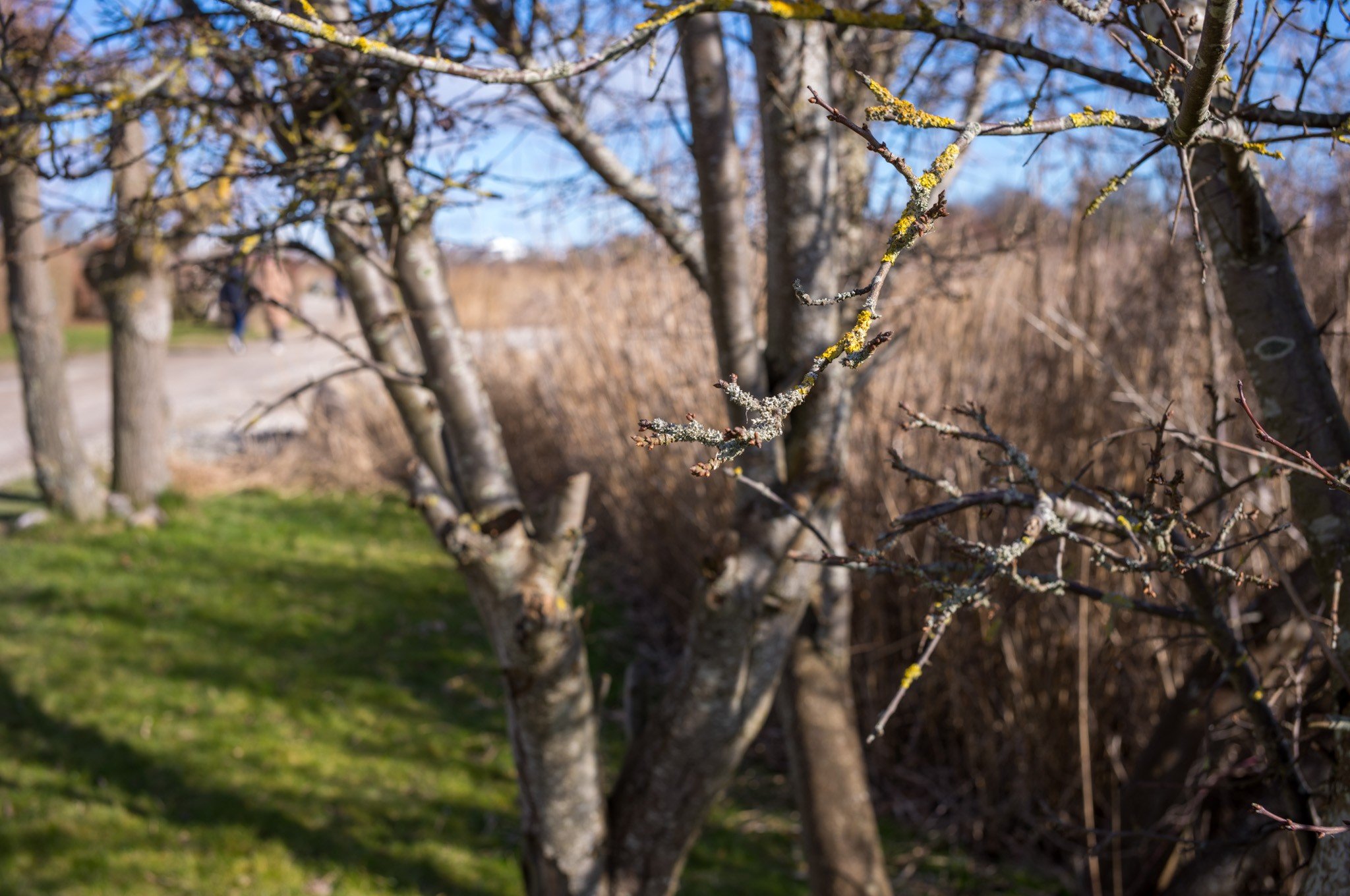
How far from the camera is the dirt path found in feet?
35.9

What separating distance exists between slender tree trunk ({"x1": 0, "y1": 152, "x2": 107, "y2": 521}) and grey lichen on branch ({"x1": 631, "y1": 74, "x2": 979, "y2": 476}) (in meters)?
7.61

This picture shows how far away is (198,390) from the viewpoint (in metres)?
15.3

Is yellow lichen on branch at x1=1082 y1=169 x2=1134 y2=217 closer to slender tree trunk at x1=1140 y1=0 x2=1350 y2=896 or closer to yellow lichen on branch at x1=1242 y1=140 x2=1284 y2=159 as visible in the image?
yellow lichen on branch at x1=1242 y1=140 x2=1284 y2=159

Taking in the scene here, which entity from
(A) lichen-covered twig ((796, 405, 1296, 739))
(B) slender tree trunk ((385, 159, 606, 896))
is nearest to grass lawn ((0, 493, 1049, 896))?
(B) slender tree trunk ((385, 159, 606, 896))

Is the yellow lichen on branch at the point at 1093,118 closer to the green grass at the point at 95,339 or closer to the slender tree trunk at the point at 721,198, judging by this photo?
the slender tree trunk at the point at 721,198

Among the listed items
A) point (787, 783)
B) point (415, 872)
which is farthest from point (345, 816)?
point (787, 783)

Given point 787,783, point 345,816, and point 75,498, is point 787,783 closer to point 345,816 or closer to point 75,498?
point 345,816

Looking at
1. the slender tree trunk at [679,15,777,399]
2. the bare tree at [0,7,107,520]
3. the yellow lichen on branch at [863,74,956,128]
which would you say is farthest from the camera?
the bare tree at [0,7,107,520]

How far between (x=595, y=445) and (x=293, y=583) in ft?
7.56

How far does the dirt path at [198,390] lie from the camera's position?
10.9 m

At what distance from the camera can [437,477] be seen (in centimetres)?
264

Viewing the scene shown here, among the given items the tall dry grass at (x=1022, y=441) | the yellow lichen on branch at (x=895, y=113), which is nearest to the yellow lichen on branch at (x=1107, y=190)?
the yellow lichen on branch at (x=895, y=113)

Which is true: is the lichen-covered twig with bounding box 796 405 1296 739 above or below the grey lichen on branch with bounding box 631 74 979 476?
below

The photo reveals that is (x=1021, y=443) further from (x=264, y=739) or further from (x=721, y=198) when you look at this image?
(x=264, y=739)
